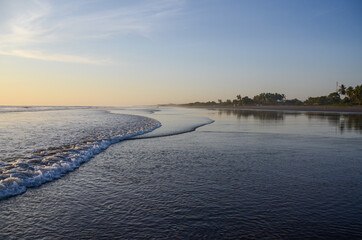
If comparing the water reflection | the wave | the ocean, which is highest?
the water reflection

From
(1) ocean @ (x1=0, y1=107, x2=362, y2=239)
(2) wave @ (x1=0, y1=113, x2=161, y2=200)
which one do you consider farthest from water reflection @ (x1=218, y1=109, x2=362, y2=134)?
(2) wave @ (x1=0, y1=113, x2=161, y2=200)

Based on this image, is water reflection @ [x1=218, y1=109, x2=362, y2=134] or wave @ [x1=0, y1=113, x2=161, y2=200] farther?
water reflection @ [x1=218, y1=109, x2=362, y2=134]

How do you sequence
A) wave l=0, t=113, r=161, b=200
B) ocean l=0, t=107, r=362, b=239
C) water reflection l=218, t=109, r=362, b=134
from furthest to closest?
water reflection l=218, t=109, r=362, b=134 → wave l=0, t=113, r=161, b=200 → ocean l=0, t=107, r=362, b=239

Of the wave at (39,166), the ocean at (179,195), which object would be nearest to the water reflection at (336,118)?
the ocean at (179,195)

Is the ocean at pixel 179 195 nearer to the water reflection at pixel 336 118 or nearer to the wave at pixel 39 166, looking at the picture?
the wave at pixel 39 166

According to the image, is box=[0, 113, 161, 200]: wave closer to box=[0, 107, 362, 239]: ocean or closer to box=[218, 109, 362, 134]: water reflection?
box=[0, 107, 362, 239]: ocean

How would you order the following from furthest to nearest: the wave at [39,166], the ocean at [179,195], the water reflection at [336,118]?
the water reflection at [336,118] → the wave at [39,166] → the ocean at [179,195]

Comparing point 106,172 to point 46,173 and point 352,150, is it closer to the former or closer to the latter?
point 46,173

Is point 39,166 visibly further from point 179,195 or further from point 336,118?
point 336,118

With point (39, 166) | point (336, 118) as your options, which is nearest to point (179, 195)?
point (39, 166)

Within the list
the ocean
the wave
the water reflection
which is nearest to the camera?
the ocean

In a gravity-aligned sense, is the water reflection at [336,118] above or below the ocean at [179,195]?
above

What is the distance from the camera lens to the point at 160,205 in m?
5.86

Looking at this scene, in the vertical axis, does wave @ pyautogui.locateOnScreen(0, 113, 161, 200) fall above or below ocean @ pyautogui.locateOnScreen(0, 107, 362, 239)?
above
